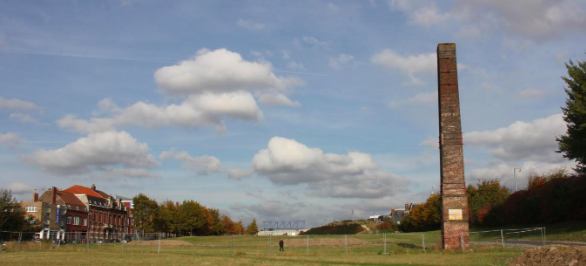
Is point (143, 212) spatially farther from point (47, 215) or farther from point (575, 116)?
point (575, 116)

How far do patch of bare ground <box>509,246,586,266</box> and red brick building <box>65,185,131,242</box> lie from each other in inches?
3215

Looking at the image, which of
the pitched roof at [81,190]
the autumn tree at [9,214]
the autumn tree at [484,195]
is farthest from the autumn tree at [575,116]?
the pitched roof at [81,190]

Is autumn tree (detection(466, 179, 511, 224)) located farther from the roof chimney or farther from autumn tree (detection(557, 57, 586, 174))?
the roof chimney

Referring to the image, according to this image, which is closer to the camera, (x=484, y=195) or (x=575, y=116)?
(x=575, y=116)

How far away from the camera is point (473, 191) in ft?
267

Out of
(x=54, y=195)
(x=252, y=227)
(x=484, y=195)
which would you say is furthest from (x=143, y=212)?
(x=484, y=195)

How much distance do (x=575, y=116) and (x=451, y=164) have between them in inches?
610

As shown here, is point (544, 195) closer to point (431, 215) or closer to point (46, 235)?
point (431, 215)

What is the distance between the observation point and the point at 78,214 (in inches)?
3612

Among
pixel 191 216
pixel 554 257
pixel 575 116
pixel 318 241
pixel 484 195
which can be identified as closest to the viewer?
pixel 554 257

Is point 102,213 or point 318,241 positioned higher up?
point 102,213

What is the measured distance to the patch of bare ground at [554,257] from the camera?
61.2 feet

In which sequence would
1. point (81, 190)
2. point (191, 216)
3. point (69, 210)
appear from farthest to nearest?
point (81, 190), point (191, 216), point (69, 210)

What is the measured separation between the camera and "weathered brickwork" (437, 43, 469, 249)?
32656mm
